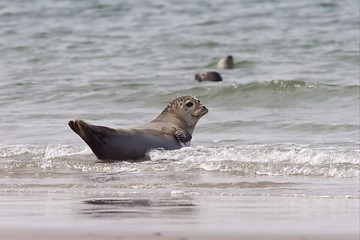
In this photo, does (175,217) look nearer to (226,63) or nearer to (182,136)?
(182,136)

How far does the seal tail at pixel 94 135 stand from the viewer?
32.2 ft

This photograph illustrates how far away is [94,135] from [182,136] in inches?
45.9

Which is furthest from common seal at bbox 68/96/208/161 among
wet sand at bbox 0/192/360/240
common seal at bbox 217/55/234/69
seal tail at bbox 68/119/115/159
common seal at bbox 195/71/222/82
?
common seal at bbox 217/55/234/69

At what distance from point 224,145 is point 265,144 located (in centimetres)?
40

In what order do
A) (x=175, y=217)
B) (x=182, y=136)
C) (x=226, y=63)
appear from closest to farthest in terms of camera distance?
(x=175, y=217), (x=182, y=136), (x=226, y=63)

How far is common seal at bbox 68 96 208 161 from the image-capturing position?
32.6 feet

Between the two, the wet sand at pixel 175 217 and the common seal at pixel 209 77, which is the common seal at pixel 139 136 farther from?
the common seal at pixel 209 77

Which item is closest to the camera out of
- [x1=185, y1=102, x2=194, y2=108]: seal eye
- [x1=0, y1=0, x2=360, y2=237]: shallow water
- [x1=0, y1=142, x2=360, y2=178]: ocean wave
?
[x1=0, y1=0, x2=360, y2=237]: shallow water

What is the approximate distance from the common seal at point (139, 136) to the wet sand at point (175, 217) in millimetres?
2113

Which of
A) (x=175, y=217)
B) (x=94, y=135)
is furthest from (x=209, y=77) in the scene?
(x=175, y=217)

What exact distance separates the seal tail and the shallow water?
0.44 ft

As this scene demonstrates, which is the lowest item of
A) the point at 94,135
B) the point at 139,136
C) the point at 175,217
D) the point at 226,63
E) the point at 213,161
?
the point at 226,63

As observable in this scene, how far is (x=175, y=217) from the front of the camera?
6453 mm

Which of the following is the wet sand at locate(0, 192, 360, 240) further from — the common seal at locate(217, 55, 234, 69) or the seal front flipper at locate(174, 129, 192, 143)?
the common seal at locate(217, 55, 234, 69)
